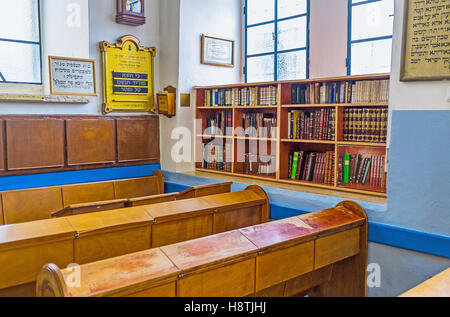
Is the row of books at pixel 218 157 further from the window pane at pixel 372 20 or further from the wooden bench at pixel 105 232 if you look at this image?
the window pane at pixel 372 20

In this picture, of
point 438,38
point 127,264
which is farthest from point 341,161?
point 127,264

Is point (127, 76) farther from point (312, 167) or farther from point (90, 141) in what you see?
point (312, 167)

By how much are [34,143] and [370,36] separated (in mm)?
3517

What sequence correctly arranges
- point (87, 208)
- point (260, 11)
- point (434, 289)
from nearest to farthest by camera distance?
point (434, 289)
point (87, 208)
point (260, 11)

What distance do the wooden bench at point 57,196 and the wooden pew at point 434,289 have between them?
2380 millimetres

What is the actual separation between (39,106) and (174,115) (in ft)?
4.66

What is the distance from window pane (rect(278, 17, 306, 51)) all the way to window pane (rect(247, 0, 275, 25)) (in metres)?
0.21

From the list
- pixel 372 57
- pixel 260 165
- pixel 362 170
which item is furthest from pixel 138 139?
pixel 372 57

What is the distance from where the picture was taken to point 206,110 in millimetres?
4801

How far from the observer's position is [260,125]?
4102 millimetres

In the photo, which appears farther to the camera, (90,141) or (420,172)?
(90,141)

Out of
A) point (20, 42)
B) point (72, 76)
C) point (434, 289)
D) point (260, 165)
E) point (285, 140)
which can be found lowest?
point (434, 289)

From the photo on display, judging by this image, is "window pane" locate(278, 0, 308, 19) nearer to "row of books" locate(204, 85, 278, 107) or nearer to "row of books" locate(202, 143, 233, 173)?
"row of books" locate(204, 85, 278, 107)
